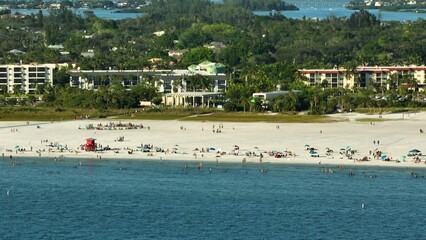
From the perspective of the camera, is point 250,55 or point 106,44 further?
point 106,44

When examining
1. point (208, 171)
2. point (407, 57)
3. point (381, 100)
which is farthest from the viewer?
point (407, 57)

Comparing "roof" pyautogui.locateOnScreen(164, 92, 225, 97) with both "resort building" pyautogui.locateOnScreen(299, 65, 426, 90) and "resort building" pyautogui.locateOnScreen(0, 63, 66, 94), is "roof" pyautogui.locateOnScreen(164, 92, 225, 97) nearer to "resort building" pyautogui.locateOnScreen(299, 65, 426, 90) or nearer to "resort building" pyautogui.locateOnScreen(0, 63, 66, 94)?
"resort building" pyautogui.locateOnScreen(299, 65, 426, 90)

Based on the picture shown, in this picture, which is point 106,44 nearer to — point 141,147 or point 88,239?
point 141,147

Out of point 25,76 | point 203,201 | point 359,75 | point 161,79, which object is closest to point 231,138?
point 203,201

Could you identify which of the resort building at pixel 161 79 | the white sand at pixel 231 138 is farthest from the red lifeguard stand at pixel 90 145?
the resort building at pixel 161 79

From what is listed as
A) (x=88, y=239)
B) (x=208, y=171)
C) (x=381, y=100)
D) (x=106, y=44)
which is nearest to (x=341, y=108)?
(x=381, y=100)

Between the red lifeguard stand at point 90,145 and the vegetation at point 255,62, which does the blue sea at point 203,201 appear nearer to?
the red lifeguard stand at point 90,145

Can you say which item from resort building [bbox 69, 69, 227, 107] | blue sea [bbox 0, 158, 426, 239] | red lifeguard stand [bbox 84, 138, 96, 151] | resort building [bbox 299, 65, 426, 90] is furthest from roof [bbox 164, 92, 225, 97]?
blue sea [bbox 0, 158, 426, 239]
